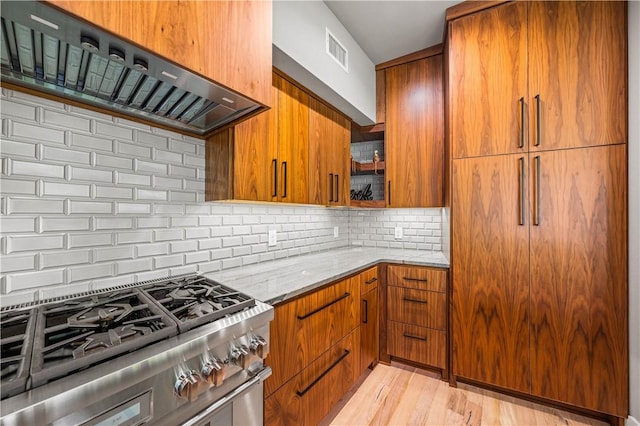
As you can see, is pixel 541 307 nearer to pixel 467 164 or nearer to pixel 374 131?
pixel 467 164

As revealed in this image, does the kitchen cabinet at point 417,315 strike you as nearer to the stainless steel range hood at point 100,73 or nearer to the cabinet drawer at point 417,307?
the cabinet drawer at point 417,307

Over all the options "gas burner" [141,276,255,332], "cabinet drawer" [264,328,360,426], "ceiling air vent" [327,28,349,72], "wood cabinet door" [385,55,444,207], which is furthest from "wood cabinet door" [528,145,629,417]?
"gas burner" [141,276,255,332]

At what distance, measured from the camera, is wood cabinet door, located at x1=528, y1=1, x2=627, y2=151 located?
1.62m

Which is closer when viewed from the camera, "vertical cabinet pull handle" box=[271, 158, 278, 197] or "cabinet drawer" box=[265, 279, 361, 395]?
"cabinet drawer" box=[265, 279, 361, 395]

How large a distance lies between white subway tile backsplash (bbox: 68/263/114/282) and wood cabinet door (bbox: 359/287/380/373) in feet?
4.96

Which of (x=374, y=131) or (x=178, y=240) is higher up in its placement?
(x=374, y=131)

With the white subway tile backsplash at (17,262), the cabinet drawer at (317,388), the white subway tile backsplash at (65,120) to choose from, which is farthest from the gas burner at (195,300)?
the white subway tile backsplash at (65,120)

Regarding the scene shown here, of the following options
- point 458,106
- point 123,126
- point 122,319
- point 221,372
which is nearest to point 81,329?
point 122,319

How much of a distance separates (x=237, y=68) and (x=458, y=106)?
1.65 metres

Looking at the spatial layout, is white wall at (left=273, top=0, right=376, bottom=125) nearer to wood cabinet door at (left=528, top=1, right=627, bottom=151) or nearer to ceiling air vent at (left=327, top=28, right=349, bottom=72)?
ceiling air vent at (left=327, top=28, right=349, bottom=72)

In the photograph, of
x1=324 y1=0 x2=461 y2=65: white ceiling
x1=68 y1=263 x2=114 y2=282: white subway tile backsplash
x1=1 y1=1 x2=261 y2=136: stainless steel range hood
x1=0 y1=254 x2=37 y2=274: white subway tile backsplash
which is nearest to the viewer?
x1=1 y1=1 x2=261 y2=136: stainless steel range hood

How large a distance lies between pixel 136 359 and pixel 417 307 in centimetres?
196

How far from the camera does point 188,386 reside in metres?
0.79

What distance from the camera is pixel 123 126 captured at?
1296mm
